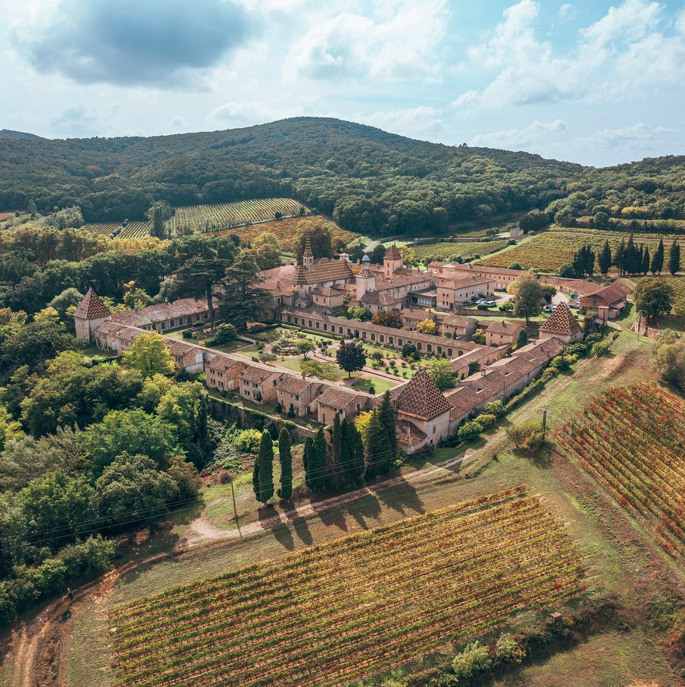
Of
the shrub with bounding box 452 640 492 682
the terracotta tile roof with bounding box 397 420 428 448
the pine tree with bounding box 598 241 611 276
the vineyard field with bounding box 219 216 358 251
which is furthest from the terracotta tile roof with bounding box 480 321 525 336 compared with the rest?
the vineyard field with bounding box 219 216 358 251

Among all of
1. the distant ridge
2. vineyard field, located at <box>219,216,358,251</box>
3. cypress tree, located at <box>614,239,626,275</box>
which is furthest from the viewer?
the distant ridge

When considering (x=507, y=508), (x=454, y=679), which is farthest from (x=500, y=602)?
(x=507, y=508)

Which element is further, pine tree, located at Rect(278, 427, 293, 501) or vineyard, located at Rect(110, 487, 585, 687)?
pine tree, located at Rect(278, 427, 293, 501)

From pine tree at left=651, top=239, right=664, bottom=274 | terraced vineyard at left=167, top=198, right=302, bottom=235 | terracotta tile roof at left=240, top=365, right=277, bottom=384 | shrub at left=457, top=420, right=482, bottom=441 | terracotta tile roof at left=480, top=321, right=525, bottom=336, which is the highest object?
terraced vineyard at left=167, top=198, right=302, bottom=235

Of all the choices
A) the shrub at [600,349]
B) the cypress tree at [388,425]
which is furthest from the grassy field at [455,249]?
the cypress tree at [388,425]

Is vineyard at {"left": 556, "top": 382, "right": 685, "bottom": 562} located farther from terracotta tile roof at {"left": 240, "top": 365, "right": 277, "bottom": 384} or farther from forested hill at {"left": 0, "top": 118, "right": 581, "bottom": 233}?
forested hill at {"left": 0, "top": 118, "right": 581, "bottom": 233}

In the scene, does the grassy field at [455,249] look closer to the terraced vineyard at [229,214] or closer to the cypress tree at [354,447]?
the terraced vineyard at [229,214]

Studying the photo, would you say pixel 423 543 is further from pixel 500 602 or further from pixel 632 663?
pixel 632 663
